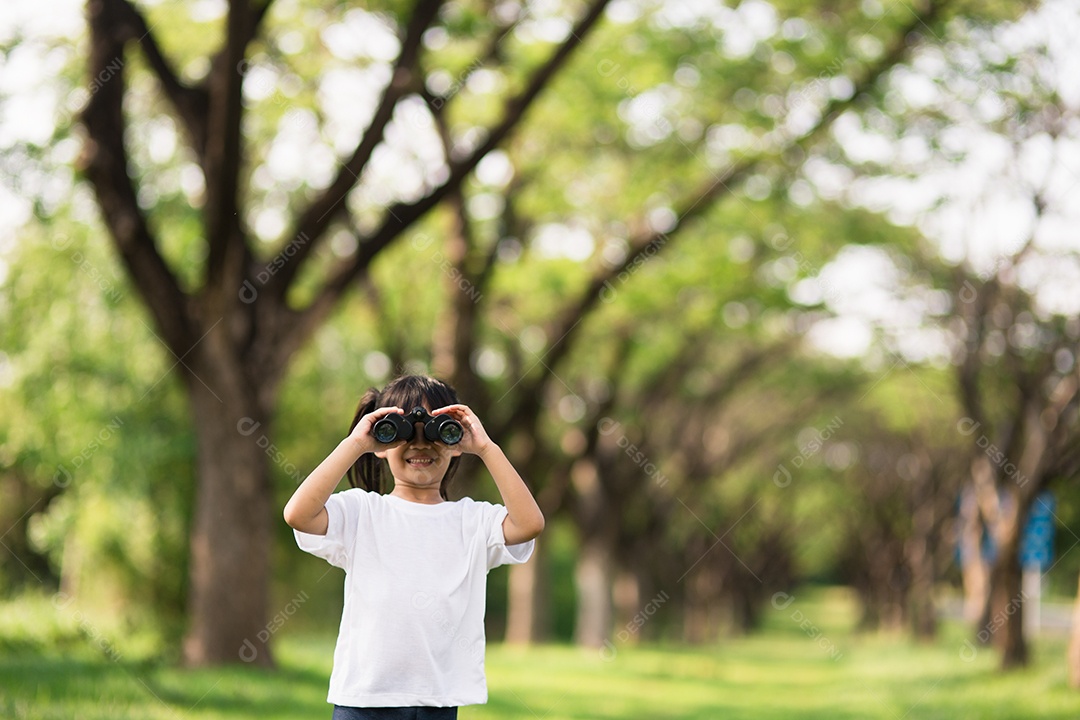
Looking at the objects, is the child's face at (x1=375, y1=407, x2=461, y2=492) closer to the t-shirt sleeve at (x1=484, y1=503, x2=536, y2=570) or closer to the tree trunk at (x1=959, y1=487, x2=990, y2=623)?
the t-shirt sleeve at (x1=484, y1=503, x2=536, y2=570)

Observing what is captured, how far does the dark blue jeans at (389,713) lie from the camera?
3.33 meters

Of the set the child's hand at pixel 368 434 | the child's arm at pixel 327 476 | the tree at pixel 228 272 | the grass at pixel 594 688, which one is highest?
the tree at pixel 228 272

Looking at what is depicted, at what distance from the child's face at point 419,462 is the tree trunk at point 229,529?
300 inches

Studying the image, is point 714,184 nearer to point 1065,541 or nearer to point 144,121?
point 144,121

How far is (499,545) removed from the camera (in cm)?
350

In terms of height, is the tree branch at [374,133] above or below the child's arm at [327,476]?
above

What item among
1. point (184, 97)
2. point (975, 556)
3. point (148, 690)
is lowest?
point (148, 690)

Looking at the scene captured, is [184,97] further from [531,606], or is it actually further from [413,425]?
[531,606]

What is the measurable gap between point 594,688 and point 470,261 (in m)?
5.32

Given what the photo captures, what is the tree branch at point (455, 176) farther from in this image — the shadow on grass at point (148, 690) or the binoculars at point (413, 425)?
the binoculars at point (413, 425)

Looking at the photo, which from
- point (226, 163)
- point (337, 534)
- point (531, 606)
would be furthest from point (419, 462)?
point (531, 606)

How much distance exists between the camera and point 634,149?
16.6 metres

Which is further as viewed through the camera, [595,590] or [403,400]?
[595,590]

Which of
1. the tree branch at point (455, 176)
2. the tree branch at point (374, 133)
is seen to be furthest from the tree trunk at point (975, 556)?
the tree branch at point (374, 133)
